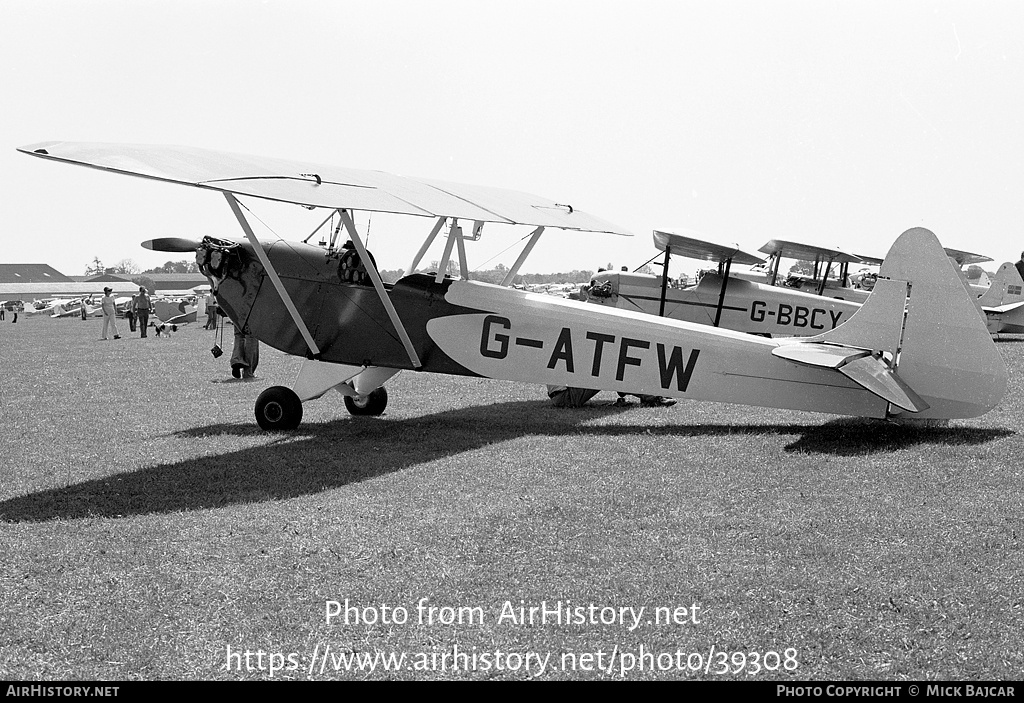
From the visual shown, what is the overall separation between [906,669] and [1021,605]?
853 mm

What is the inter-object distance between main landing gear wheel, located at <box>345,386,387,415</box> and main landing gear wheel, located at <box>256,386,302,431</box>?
1158 millimetres

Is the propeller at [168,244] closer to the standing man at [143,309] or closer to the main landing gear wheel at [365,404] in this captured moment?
the main landing gear wheel at [365,404]

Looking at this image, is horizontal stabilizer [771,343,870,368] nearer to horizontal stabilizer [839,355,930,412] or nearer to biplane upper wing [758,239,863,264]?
horizontal stabilizer [839,355,930,412]

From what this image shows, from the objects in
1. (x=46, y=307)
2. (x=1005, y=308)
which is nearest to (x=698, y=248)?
(x=1005, y=308)

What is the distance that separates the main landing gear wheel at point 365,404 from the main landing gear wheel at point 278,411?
3.80 feet

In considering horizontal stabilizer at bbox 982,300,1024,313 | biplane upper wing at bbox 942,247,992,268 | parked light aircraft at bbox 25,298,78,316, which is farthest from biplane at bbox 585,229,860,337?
parked light aircraft at bbox 25,298,78,316

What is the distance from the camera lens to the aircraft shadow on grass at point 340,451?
5859mm

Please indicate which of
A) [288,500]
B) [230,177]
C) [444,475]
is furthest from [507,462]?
[230,177]

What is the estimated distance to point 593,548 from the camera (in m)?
4.61

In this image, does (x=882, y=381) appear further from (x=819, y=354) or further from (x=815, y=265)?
(x=815, y=265)

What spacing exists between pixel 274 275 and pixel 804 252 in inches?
503

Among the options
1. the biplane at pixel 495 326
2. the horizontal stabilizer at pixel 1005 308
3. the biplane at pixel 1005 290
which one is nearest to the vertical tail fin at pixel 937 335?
the biplane at pixel 495 326

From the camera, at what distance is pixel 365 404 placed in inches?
383

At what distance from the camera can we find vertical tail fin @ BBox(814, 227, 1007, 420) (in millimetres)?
6859
